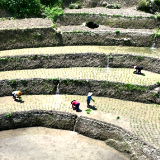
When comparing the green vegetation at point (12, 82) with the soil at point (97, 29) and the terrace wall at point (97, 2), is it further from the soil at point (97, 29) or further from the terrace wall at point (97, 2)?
the terrace wall at point (97, 2)

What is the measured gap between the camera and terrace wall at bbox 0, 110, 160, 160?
64.0 ft

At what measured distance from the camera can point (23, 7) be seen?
32.7m

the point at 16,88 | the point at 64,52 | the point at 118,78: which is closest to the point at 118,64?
the point at 118,78

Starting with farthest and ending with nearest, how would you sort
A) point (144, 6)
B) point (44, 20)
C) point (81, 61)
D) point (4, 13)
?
point (144, 6) → point (4, 13) → point (44, 20) → point (81, 61)

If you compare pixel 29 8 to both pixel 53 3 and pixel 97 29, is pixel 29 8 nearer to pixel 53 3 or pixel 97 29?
pixel 53 3

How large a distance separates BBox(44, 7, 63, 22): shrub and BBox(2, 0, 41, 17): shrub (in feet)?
3.48

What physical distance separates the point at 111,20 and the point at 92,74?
10.2 metres

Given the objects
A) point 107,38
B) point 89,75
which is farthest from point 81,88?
point 107,38

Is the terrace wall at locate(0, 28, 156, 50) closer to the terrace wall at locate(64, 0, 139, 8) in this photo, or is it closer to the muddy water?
the terrace wall at locate(64, 0, 139, 8)

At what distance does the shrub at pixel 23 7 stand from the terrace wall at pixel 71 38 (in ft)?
14.4

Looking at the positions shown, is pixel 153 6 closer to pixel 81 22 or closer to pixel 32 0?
pixel 81 22

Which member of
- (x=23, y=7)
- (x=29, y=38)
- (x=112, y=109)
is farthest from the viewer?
(x=23, y=7)

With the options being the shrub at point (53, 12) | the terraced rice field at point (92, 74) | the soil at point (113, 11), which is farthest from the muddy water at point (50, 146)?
the soil at point (113, 11)

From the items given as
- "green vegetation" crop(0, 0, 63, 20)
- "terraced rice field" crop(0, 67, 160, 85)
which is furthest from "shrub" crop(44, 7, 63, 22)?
"terraced rice field" crop(0, 67, 160, 85)
